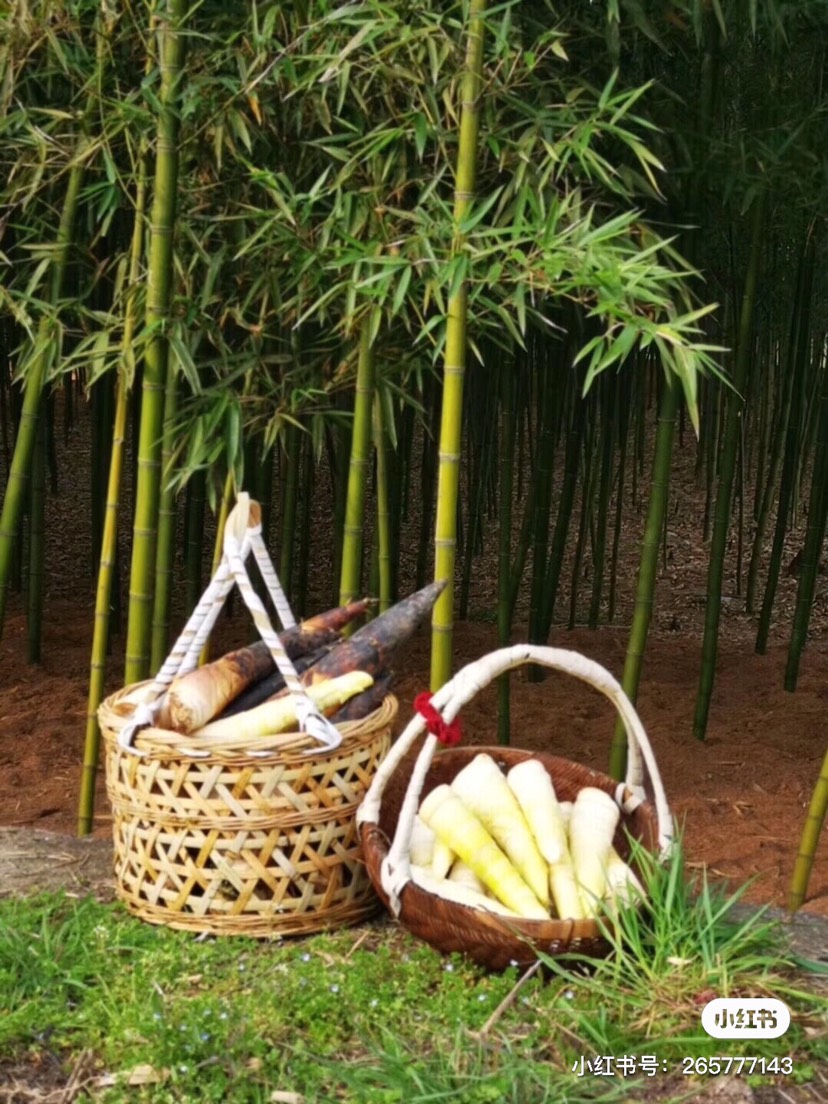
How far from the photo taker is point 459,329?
2520 mm

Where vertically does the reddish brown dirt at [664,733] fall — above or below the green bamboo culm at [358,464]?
below

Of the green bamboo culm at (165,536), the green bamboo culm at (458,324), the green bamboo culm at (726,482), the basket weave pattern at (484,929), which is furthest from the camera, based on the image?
the green bamboo culm at (726,482)

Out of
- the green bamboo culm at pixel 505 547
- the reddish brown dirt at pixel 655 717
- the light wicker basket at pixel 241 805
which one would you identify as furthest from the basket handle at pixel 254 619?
the green bamboo culm at pixel 505 547

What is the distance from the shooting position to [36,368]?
129 inches

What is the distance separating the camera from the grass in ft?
5.75

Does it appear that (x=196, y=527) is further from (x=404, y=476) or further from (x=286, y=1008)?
(x=286, y=1008)

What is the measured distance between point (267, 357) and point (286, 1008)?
1.62m

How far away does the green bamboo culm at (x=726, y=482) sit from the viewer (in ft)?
12.7

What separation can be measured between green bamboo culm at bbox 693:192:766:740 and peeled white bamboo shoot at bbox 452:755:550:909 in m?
1.97

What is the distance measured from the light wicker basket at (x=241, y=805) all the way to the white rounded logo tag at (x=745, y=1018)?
661 millimetres

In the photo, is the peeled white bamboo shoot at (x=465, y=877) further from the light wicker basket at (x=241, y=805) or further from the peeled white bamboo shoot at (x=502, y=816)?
the light wicker basket at (x=241, y=805)

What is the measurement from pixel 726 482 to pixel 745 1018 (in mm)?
2444

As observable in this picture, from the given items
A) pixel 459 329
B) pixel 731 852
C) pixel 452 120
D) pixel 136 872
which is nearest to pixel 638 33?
pixel 452 120

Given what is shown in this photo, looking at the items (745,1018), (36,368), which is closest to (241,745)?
(745,1018)
